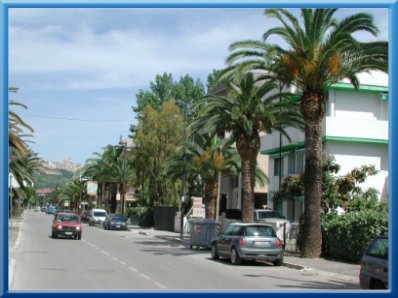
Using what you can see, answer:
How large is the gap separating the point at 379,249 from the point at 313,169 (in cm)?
1150

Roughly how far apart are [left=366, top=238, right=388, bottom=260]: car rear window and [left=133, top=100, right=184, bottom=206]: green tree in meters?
36.5

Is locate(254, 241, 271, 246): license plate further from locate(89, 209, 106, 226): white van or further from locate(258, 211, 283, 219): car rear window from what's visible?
locate(89, 209, 106, 226): white van

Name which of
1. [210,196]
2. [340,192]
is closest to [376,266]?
[340,192]

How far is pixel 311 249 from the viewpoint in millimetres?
19422

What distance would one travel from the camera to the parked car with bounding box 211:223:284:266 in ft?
55.1

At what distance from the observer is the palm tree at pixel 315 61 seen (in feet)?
60.9

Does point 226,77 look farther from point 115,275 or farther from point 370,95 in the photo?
point 115,275

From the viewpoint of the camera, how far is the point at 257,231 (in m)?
17.3

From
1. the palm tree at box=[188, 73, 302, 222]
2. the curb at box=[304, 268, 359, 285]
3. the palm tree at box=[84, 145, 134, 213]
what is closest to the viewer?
the curb at box=[304, 268, 359, 285]

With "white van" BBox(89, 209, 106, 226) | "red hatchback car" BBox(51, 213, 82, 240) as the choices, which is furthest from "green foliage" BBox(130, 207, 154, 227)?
"red hatchback car" BBox(51, 213, 82, 240)

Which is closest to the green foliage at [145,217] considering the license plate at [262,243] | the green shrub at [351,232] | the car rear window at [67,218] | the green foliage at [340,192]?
the car rear window at [67,218]

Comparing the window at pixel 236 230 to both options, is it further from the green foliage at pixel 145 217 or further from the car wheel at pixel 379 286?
the green foliage at pixel 145 217

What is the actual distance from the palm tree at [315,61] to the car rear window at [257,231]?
291 cm
